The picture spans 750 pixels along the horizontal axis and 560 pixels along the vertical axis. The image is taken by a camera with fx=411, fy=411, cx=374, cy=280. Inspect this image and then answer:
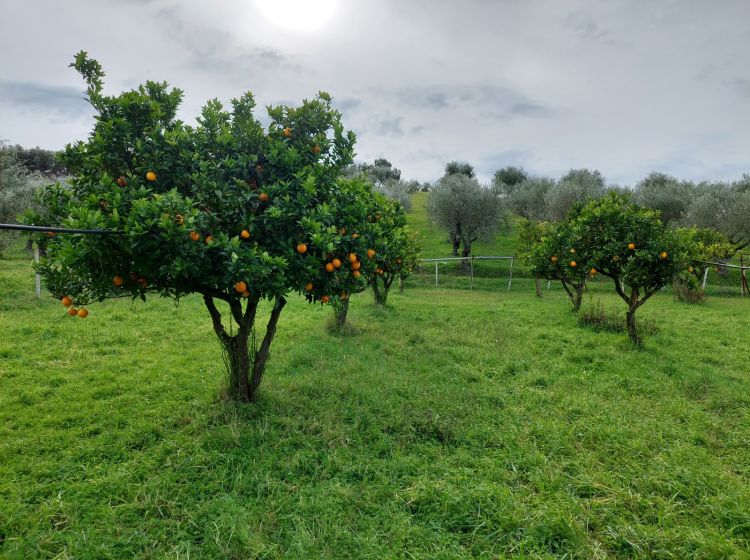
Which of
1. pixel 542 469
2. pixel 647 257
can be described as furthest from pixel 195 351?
pixel 647 257

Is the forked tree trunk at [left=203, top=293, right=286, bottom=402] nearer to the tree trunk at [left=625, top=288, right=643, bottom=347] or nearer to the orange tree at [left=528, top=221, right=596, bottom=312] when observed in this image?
the orange tree at [left=528, top=221, right=596, bottom=312]

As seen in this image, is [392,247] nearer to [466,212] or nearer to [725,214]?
[466,212]

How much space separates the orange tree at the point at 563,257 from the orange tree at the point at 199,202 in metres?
6.99

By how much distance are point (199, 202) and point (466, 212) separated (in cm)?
2509

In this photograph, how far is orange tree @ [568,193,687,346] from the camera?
8.71m

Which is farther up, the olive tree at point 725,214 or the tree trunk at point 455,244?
the olive tree at point 725,214

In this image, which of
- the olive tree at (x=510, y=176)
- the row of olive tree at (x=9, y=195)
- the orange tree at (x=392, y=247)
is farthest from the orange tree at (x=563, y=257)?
the olive tree at (x=510, y=176)

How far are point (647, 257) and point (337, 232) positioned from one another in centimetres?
704

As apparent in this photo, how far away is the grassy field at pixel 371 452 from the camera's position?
11.3 feet

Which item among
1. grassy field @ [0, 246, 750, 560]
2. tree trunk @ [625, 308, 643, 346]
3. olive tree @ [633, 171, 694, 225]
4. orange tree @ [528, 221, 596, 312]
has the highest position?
olive tree @ [633, 171, 694, 225]

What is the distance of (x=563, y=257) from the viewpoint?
36.8 ft

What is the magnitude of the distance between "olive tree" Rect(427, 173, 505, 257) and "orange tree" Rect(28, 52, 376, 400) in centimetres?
2343

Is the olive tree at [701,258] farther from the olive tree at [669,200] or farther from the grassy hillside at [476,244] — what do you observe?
the grassy hillside at [476,244]

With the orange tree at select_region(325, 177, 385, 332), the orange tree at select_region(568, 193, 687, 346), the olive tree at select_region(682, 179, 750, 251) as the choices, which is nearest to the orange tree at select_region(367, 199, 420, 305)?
the orange tree at select_region(325, 177, 385, 332)
